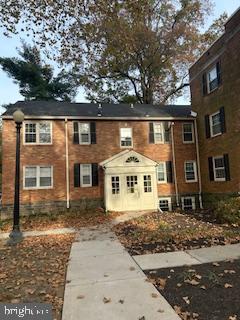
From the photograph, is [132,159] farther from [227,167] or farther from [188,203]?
[227,167]

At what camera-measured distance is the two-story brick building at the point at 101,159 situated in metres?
18.3

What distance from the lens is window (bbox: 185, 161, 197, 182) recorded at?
20562 mm

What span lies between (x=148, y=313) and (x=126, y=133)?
16580 millimetres

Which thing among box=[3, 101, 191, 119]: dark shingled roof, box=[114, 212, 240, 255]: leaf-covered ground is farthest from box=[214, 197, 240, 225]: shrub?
box=[3, 101, 191, 119]: dark shingled roof

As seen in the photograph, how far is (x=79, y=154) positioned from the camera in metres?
19.2

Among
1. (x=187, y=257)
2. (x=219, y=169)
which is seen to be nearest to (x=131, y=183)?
(x=219, y=169)

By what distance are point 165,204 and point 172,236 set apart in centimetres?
1059

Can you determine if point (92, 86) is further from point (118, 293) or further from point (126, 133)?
point (118, 293)

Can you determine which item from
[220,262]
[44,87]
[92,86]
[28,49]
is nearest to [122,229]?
[220,262]

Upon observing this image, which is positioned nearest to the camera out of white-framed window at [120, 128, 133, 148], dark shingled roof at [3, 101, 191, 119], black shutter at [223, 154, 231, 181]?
black shutter at [223, 154, 231, 181]

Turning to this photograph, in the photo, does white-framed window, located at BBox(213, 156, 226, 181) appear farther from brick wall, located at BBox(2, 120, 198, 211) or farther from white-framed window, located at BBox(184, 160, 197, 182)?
brick wall, located at BBox(2, 120, 198, 211)

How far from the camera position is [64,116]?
19.3 metres

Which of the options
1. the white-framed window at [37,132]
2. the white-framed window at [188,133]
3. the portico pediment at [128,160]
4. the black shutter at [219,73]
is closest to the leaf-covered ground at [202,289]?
the portico pediment at [128,160]

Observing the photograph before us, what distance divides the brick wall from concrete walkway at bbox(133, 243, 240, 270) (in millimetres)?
11736
